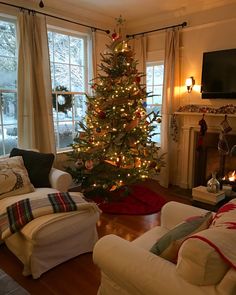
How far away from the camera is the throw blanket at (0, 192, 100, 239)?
204cm

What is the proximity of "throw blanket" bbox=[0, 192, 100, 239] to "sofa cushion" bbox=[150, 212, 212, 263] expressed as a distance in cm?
101

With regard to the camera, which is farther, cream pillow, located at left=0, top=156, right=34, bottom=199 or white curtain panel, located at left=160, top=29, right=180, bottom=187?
white curtain panel, located at left=160, top=29, right=180, bottom=187

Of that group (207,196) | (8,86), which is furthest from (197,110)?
(8,86)

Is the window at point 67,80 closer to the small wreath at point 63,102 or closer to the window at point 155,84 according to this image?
the small wreath at point 63,102

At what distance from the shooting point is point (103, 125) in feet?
11.4

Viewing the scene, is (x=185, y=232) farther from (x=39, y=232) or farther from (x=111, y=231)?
(x=111, y=231)

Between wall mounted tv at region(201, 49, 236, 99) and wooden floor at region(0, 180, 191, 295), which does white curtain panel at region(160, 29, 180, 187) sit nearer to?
wall mounted tv at region(201, 49, 236, 99)

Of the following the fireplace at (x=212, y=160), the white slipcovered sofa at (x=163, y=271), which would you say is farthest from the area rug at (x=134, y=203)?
the white slipcovered sofa at (x=163, y=271)

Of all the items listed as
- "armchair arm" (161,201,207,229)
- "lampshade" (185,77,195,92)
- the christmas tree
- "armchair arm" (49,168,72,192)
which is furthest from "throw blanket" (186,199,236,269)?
"lampshade" (185,77,195,92)

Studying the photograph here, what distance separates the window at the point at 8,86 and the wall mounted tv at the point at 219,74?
9.17ft

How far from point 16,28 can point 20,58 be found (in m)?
0.43

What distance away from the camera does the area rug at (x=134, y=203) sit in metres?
3.28

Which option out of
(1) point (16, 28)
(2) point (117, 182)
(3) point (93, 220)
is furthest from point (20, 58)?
(3) point (93, 220)

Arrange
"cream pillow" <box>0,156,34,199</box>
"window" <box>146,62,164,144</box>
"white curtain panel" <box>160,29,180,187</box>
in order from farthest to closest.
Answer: "window" <box>146,62,164,144</box> → "white curtain panel" <box>160,29,180,187</box> → "cream pillow" <box>0,156,34,199</box>
